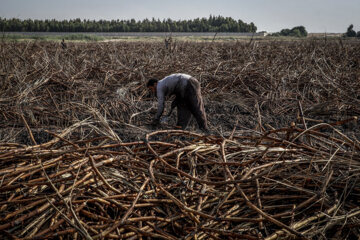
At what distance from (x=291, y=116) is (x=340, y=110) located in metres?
1.10

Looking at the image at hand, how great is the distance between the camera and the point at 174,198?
171cm

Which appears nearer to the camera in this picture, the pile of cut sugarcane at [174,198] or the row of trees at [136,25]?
the pile of cut sugarcane at [174,198]


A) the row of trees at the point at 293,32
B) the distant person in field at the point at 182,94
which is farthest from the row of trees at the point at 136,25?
the distant person in field at the point at 182,94

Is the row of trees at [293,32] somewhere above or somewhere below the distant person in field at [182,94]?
above

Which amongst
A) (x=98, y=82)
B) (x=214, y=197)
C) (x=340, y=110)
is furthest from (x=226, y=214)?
(x=98, y=82)

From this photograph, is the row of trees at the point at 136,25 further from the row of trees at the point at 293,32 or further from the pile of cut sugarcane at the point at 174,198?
the pile of cut sugarcane at the point at 174,198

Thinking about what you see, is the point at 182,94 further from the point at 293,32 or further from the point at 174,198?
the point at 293,32

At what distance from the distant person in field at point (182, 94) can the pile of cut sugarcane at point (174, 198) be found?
2714 millimetres

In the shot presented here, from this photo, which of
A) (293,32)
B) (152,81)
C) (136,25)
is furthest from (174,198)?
(136,25)

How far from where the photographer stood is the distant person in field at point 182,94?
4.88m

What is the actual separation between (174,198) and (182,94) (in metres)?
3.58

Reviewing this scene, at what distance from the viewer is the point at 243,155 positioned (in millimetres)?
2436

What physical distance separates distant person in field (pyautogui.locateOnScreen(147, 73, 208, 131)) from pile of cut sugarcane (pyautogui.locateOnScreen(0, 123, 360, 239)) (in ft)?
8.90

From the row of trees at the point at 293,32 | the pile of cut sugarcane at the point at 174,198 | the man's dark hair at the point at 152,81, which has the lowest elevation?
the pile of cut sugarcane at the point at 174,198
